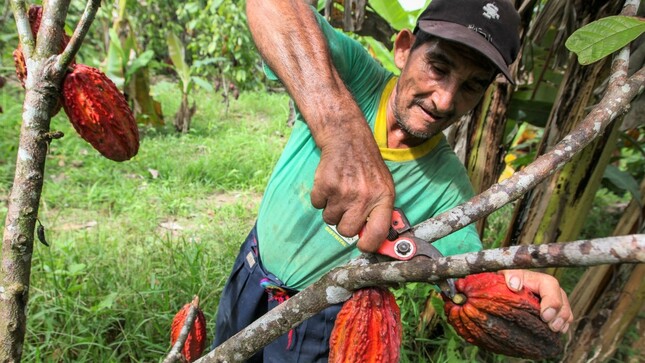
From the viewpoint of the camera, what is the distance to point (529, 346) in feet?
3.01

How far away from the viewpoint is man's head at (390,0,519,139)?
124 centimetres

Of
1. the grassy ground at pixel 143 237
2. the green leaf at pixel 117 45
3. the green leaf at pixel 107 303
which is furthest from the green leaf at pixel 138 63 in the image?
the green leaf at pixel 107 303

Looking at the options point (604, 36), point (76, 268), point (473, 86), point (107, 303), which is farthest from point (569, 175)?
point (76, 268)

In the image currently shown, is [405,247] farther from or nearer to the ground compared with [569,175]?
farther from the ground

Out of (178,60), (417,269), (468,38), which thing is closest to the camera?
(417,269)

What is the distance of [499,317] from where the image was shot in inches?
35.6

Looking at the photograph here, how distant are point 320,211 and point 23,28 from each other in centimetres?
82

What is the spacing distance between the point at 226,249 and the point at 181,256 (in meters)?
0.30

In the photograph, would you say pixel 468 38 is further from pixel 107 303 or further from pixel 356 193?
pixel 107 303

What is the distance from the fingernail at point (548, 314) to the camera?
93cm

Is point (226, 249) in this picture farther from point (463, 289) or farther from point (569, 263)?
point (569, 263)

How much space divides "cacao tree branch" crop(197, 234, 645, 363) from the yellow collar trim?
631mm

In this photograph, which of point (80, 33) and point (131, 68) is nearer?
point (80, 33)

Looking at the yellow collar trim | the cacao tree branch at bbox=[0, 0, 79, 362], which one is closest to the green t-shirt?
the yellow collar trim
